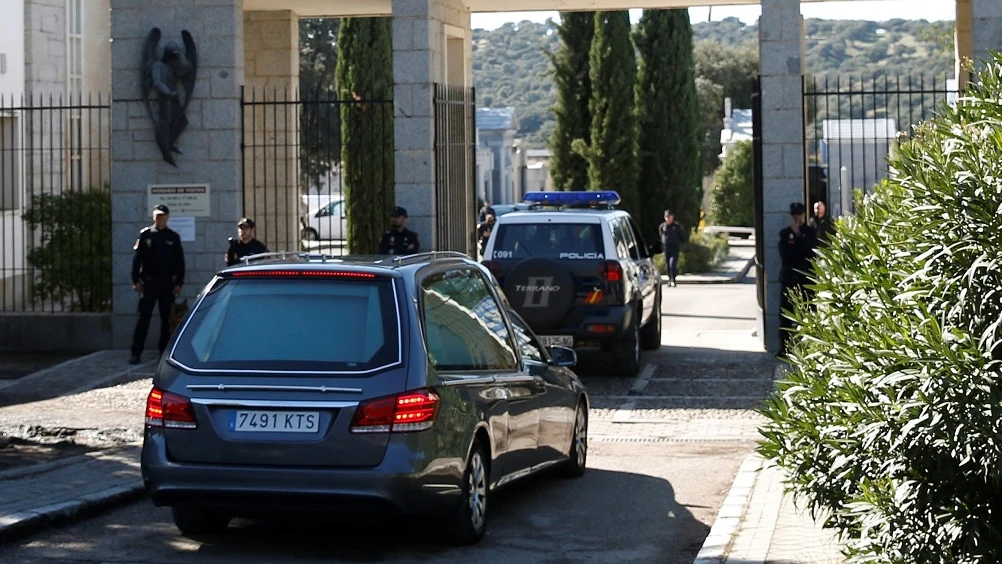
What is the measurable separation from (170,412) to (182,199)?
10628mm

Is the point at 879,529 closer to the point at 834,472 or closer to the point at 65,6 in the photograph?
the point at 834,472

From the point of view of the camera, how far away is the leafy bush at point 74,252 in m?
18.8

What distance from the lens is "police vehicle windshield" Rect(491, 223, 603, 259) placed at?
1560 centimetres

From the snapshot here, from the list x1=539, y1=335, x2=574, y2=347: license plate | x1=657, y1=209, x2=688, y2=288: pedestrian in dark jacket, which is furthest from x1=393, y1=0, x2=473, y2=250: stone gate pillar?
x1=657, y1=209, x2=688, y2=288: pedestrian in dark jacket

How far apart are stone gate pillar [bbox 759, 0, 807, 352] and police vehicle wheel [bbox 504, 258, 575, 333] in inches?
124

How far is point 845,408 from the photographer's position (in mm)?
6117

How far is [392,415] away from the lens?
7316 millimetres

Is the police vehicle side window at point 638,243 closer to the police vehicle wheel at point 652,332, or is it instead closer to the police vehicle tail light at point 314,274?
the police vehicle wheel at point 652,332

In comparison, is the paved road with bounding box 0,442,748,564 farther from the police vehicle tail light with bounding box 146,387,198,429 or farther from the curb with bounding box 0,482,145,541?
the police vehicle tail light with bounding box 146,387,198,429

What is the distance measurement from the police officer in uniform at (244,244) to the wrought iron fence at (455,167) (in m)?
2.47

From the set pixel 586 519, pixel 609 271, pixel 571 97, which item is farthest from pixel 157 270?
pixel 571 97

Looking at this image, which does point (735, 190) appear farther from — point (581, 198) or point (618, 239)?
point (618, 239)

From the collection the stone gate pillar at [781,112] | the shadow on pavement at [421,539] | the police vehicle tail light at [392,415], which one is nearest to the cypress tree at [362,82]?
the stone gate pillar at [781,112]

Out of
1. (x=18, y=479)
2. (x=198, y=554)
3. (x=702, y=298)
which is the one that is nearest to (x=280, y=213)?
(x=702, y=298)
